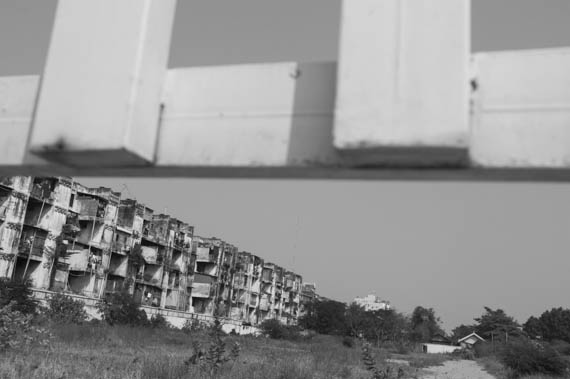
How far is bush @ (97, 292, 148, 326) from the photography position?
32.5 m

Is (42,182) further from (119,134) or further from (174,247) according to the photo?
(119,134)

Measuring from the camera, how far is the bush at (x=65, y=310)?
89.6ft

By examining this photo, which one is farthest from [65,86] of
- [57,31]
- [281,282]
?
[281,282]

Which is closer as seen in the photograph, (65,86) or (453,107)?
(453,107)

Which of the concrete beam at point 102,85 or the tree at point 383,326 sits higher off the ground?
the concrete beam at point 102,85

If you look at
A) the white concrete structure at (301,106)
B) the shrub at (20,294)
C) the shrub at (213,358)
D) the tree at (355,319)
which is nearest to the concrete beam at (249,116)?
the white concrete structure at (301,106)

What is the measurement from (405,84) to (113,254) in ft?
124

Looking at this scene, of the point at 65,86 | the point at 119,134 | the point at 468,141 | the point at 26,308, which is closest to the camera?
the point at 468,141

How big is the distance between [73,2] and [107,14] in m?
0.17

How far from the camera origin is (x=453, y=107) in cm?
132

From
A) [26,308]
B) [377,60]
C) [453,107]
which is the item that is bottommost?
[26,308]

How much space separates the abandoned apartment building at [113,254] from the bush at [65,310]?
3.25 feet

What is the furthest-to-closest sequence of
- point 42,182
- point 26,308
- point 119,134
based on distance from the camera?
point 42,182 → point 26,308 → point 119,134

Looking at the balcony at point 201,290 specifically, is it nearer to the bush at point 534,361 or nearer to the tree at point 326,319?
the tree at point 326,319
